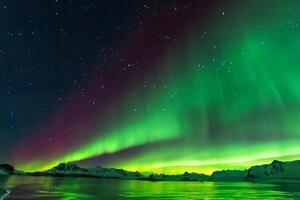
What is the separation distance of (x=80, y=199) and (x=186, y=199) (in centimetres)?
1456

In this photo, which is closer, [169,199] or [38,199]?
[38,199]

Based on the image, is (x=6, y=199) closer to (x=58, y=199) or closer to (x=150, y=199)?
(x=58, y=199)

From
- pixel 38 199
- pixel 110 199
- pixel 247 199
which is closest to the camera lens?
pixel 38 199

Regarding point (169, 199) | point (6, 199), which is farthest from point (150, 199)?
point (6, 199)

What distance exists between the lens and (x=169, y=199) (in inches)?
2221

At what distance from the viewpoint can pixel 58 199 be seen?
49000mm

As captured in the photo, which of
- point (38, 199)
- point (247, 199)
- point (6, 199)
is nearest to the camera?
point (6, 199)

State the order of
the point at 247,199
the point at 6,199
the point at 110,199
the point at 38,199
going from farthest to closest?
1. the point at 247,199
2. the point at 110,199
3. the point at 38,199
4. the point at 6,199

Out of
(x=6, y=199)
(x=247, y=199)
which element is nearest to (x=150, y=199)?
(x=247, y=199)

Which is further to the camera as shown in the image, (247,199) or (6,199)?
(247,199)

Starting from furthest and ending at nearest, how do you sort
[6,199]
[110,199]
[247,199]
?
[247,199], [110,199], [6,199]

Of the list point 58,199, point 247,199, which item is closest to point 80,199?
point 58,199

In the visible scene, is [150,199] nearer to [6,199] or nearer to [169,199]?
[169,199]

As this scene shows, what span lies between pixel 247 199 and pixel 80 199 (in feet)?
76.3
